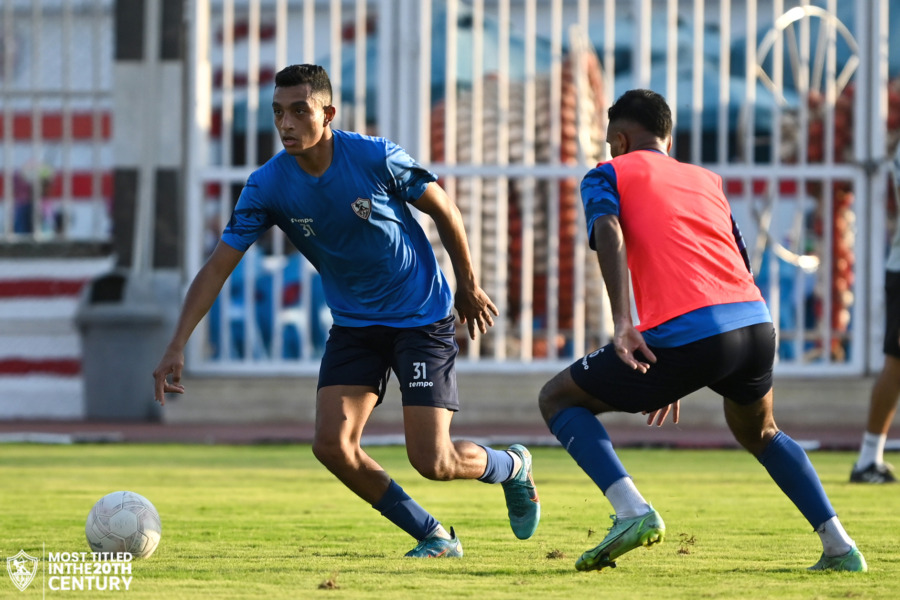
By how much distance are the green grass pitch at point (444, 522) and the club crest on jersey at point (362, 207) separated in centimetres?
121

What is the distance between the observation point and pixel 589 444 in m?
5.12

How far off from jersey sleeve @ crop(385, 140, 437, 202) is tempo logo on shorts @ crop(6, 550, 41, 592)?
1.80 m

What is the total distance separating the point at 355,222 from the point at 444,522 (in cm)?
164

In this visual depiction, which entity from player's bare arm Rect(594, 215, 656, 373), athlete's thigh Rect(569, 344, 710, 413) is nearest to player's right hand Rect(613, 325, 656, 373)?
player's bare arm Rect(594, 215, 656, 373)

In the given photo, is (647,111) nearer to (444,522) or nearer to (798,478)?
(798,478)

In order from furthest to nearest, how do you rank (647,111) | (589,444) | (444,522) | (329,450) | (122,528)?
(444,522) → (329,450) → (122,528) → (647,111) → (589,444)

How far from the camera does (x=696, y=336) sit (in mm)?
4957

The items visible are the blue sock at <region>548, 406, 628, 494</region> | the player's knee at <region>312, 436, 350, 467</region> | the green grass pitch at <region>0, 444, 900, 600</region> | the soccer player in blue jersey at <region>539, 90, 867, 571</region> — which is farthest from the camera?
the player's knee at <region>312, 436, 350, 467</region>

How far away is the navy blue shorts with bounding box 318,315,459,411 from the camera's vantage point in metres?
5.62

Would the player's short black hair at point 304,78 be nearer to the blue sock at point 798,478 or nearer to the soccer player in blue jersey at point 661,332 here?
the soccer player in blue jersey at point 661,332

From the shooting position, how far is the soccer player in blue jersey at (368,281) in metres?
5.57

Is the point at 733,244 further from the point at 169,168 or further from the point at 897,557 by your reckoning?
the point at 169,168

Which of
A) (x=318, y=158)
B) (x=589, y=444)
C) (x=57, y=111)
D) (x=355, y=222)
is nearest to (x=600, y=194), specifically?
(x=589, y=444)

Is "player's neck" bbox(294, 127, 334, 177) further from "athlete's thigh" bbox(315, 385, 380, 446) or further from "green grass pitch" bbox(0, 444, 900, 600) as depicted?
"green grass pitch" bbox(0, 444, 900, 600)
